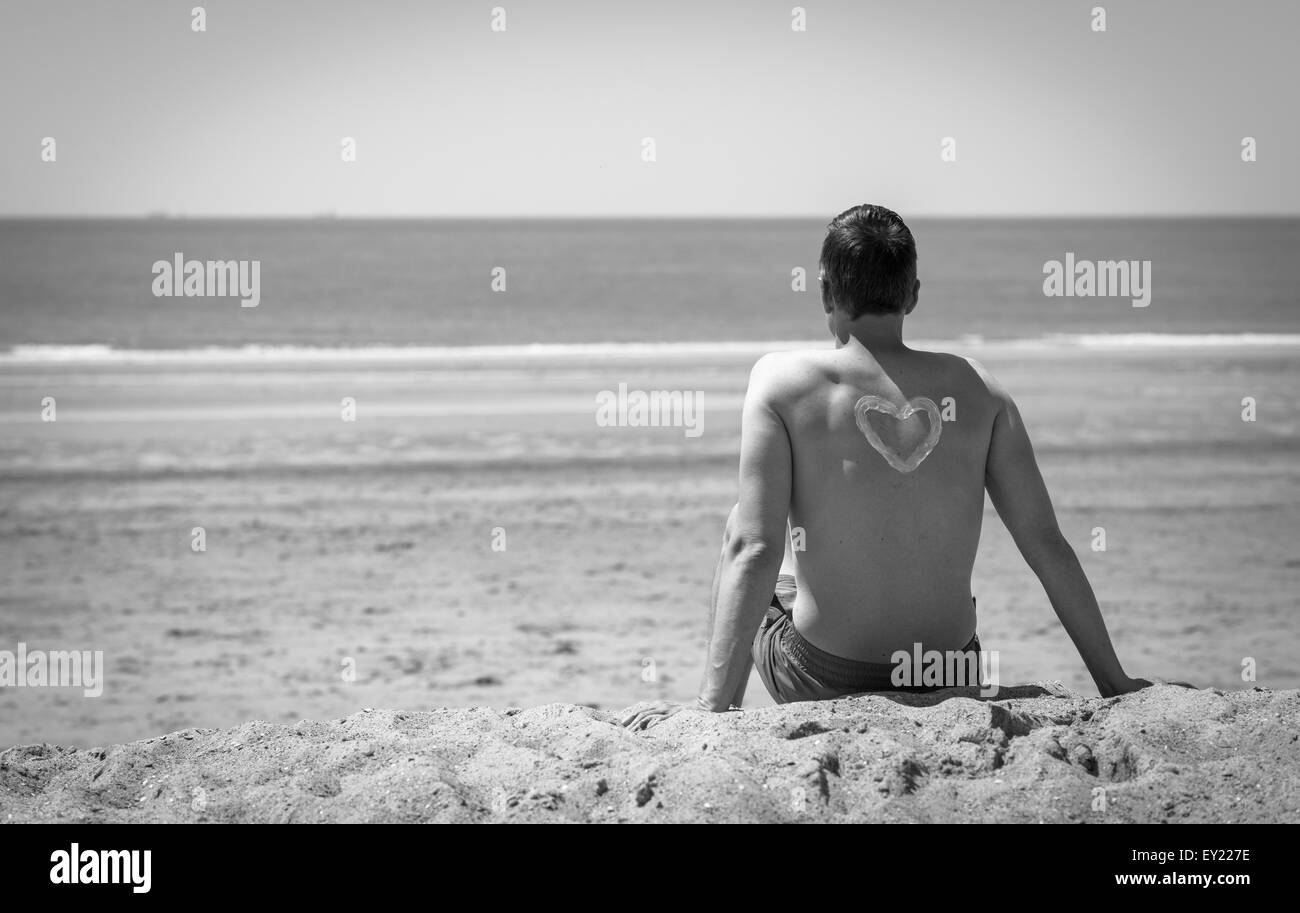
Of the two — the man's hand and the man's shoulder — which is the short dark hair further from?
the man's hand

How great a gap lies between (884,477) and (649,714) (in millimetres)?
940

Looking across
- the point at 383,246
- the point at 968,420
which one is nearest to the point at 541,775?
the point at 968,420

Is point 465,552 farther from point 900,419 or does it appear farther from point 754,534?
point 900,419

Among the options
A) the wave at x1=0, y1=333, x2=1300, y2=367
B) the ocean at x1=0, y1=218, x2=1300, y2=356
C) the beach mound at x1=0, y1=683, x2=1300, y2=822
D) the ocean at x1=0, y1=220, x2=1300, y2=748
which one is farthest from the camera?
the ocean at x1=0, y1=218, x2=1300, y2=356

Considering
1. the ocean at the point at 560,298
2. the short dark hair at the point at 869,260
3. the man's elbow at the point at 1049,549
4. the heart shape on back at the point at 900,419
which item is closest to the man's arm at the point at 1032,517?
the man's elbow at the point at 1049,549

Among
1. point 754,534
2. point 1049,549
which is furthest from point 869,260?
point 1049,549

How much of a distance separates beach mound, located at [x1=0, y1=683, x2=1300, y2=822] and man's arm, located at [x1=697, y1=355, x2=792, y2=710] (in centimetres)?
22

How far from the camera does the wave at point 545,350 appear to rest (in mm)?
23109

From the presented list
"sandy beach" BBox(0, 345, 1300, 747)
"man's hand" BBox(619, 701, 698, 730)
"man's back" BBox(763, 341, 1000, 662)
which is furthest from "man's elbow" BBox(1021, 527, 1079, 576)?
"sandy beach" BBox(0, 345, 1300, 747)

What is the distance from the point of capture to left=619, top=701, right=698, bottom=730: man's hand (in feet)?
10.3

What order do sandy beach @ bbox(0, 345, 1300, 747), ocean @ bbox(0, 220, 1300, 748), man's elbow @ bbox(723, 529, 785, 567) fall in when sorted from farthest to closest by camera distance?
ocean @ bbox(0, 220, 1300, 748), sandy beach @ bbox(0, 345, 1300, 747), man's elbow @ bbox(723, 529, 785, 567)

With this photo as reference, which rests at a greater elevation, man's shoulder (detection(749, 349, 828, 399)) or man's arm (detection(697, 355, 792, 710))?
man's shoulder (detection(749, 349, 828, 399))

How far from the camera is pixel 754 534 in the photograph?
9.68ft
